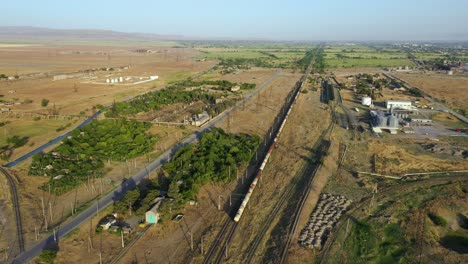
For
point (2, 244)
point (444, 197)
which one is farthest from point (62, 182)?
point (444, 197)

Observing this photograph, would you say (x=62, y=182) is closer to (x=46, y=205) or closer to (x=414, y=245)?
(x=46, y=205)

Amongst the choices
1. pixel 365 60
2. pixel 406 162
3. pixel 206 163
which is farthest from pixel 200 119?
pixel 365 60

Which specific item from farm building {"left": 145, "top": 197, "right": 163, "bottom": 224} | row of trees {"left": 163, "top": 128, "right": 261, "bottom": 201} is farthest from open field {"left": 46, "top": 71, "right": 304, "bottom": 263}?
row of trees {"left": 163, "top": 128, "right": 261, "bottom": 201}

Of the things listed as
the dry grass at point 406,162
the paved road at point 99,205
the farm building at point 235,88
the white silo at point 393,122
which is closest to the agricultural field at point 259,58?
the farm building at point 235,88

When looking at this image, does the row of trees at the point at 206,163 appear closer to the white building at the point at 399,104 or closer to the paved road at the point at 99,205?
the paved road at the point at 99,205

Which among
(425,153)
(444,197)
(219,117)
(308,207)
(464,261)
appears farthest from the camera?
(219,117)

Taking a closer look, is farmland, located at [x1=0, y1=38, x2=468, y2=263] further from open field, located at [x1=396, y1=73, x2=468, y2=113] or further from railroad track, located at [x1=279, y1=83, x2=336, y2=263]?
open field, located at [x1=396, y1=73, x2=468, y2=113]

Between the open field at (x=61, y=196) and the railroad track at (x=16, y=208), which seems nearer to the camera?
the railroad track at (x=16, y=208)
